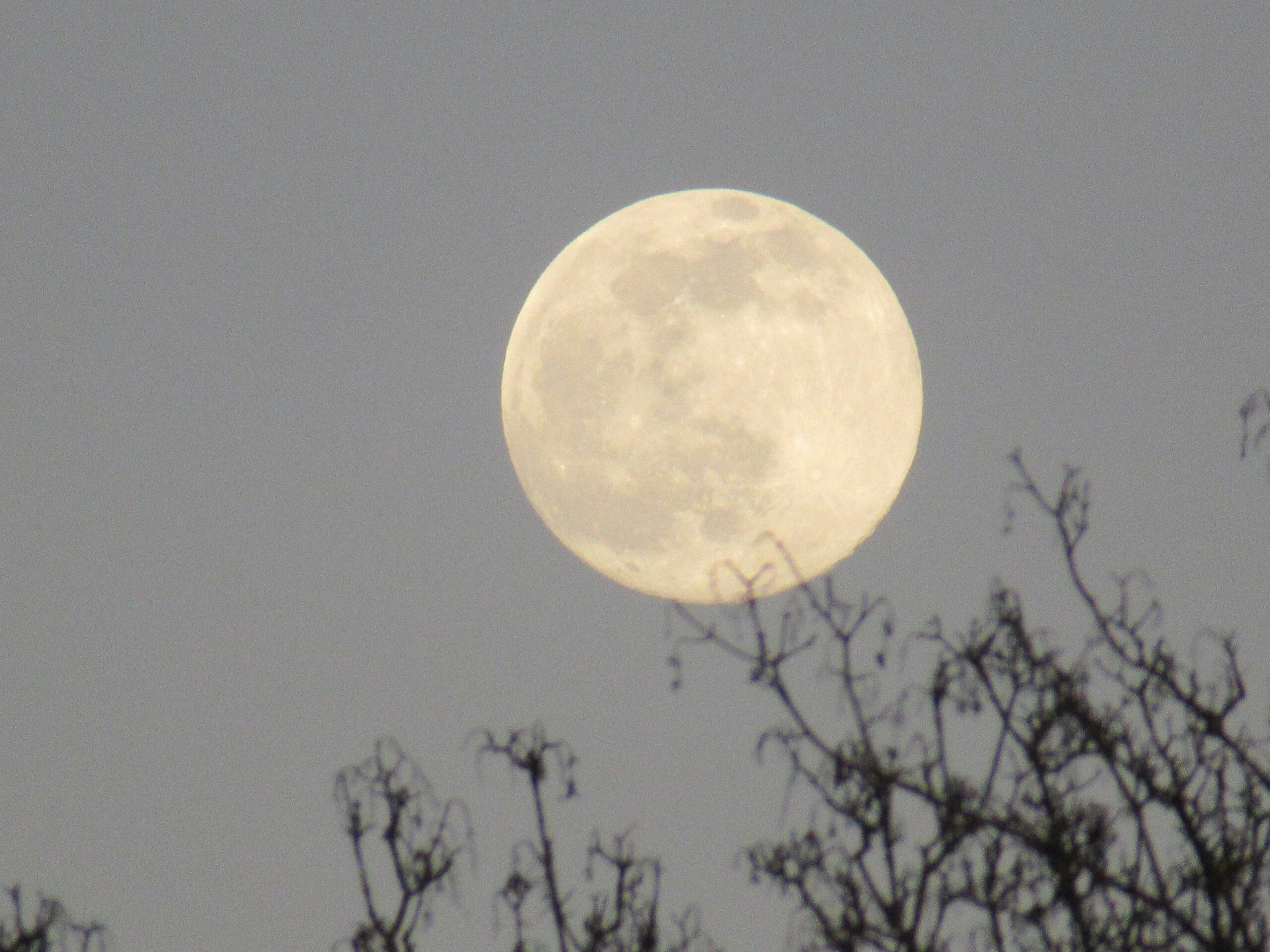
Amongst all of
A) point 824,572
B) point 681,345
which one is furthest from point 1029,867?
point 681,345

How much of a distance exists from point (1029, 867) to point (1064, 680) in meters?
4.52

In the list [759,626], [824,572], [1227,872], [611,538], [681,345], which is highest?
[681,345]

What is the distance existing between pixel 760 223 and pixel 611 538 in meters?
4.43

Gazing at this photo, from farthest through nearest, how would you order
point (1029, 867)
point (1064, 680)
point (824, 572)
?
point (1029, 867)
point (824, 572)
point (1064, 680)

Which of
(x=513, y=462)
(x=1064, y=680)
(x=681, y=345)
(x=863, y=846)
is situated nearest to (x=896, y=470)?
(x=681, y=345)

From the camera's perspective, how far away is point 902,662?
8.22 metres

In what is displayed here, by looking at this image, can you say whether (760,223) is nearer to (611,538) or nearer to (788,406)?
(788,406)

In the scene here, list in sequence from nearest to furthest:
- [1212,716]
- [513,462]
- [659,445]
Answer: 1. [1212,716]
2. [659,445]
3. [513,462]

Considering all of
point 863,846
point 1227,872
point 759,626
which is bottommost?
point 1227,872

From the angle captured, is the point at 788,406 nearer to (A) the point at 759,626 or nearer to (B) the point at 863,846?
(B) the point at 863,846

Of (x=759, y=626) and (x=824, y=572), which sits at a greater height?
(x=824, y=572)

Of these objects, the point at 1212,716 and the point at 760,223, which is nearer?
A: the point at 1212,716

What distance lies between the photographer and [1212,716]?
16.5 feet

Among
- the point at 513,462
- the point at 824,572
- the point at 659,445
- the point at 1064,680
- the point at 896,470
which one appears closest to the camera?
the point at 1064,680
